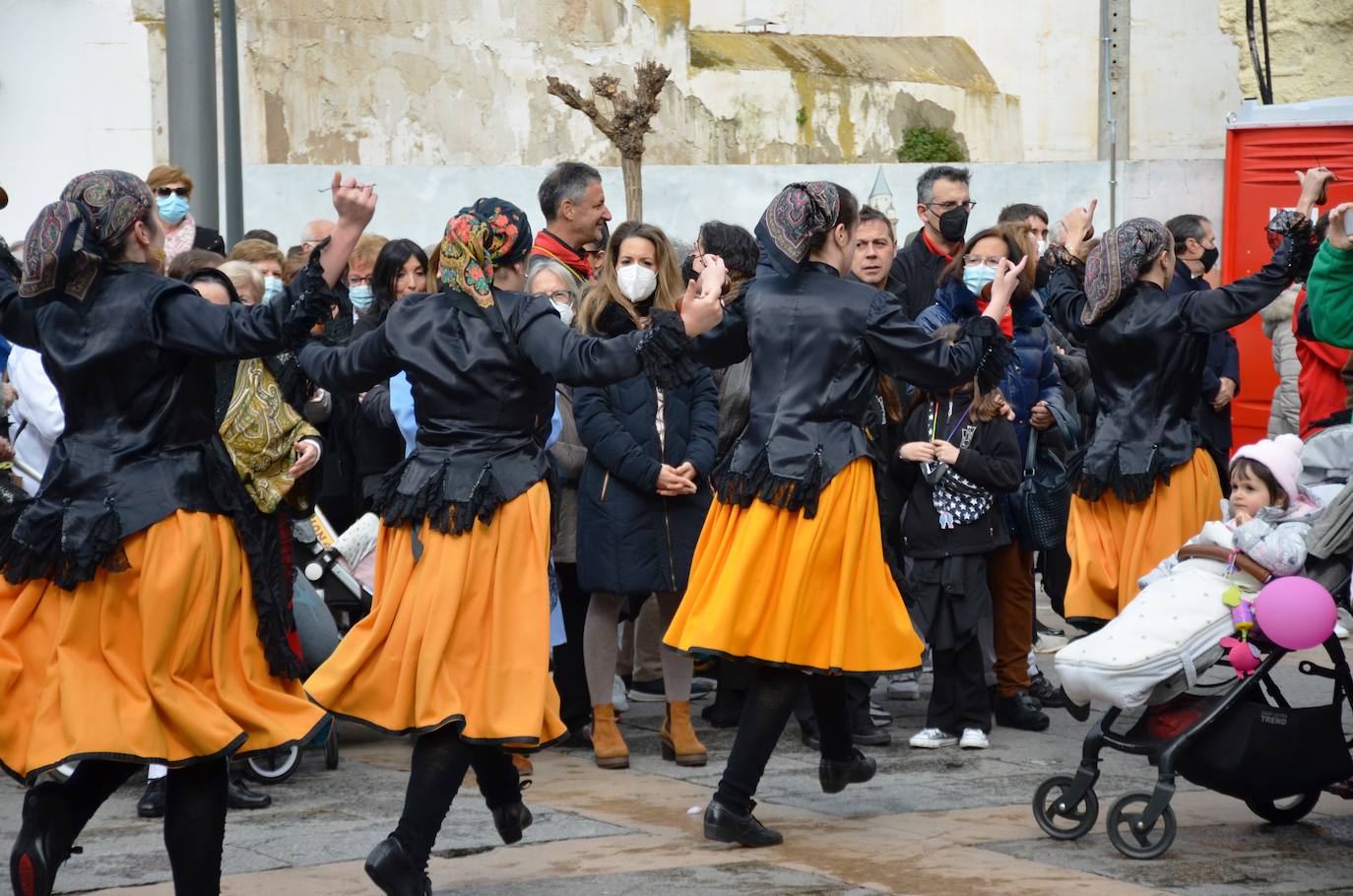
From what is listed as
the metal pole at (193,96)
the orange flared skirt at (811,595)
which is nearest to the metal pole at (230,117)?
the metal pole at (193,96)

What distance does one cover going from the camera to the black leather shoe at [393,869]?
498cm

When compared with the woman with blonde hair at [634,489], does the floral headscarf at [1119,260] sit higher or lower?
higher

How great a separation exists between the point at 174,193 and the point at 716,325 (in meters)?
3.94

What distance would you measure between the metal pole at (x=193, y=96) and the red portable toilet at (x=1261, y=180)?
7.39m

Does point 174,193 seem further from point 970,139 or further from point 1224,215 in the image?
point 970,139

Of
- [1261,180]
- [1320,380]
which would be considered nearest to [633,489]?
[1320,380]

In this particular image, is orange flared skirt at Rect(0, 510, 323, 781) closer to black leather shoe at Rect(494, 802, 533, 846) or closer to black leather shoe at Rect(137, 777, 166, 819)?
black leather shoe at Rect(494, 802, 533, 846)

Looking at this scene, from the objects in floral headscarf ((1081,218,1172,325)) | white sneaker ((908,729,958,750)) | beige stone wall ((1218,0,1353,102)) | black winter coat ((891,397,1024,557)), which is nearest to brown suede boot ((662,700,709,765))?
white sneaker ((908,729,958,750))

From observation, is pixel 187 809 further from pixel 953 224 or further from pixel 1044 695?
pixel 953 224

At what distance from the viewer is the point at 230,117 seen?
34.8ft

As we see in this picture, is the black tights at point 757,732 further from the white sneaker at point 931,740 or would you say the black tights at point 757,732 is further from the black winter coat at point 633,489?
the white sneaker at point 931,740

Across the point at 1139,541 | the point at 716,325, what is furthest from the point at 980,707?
the point at 716,325

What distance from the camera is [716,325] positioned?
6215mm

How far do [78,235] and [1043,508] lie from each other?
4.44 metres
